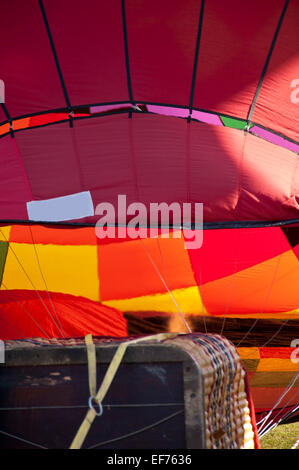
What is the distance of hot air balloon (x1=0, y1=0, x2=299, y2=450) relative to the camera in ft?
11.9

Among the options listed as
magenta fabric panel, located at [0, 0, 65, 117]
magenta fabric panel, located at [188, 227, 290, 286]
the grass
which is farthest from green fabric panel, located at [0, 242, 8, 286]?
the grass

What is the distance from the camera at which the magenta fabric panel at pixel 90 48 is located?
354 centimetres

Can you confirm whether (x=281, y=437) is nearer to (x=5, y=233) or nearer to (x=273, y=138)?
(x=273, y=138)

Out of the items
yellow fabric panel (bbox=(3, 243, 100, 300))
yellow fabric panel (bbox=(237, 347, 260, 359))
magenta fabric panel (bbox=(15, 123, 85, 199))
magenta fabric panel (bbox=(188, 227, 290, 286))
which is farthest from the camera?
yellow fabric panel (bbox=(237, 347, 260, 359))

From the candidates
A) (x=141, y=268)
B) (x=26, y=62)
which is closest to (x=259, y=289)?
(x=141, y=268)

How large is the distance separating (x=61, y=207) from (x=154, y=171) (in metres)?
0.66

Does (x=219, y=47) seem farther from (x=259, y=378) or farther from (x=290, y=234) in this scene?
(x=259, y=378)

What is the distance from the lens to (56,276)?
176 inches

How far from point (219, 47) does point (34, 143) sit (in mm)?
1328

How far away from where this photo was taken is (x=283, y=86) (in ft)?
12.5

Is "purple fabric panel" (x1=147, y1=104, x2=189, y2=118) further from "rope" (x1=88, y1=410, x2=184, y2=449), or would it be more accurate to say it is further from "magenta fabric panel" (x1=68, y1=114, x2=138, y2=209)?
"rope" (x1=88, y1=410, x2=184, y2=449)

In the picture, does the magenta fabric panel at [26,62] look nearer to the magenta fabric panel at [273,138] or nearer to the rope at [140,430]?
the magenta fabric panel at [273,138]

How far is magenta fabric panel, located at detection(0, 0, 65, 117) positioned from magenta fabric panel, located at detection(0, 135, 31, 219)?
0.25 m

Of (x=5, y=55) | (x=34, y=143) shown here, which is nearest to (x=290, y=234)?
(x=34, y=143)
